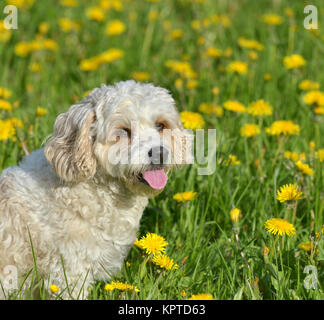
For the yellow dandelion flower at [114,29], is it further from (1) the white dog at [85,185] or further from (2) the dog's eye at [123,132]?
(2) the dog's eye at [123,132]

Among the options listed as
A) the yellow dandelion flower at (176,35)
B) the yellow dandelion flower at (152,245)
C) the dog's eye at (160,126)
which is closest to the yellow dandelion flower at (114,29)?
the yellow dandelion flower at (176,35)

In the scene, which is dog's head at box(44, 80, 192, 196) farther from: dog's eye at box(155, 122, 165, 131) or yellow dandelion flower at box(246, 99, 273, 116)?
yellow dandelion flower at box(246, 99, 273, 116)

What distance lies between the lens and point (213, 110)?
15.1ft

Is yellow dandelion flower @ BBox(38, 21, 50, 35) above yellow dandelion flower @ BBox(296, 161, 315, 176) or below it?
above

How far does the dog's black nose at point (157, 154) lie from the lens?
294cm

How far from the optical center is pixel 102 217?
10.1 ft

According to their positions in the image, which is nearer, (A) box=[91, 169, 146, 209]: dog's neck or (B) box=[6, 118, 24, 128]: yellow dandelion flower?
(A) box=[91, 169, 146, 209]: dog's neck

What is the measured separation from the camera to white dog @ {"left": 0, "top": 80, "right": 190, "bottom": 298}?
2.94 metres

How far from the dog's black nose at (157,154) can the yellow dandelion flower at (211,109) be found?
1728 mm

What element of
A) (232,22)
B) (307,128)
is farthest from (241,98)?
(232,22)

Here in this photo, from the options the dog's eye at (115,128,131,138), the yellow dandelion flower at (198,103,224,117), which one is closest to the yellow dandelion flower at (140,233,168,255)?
the dog's eye at (115,128,131,138)
